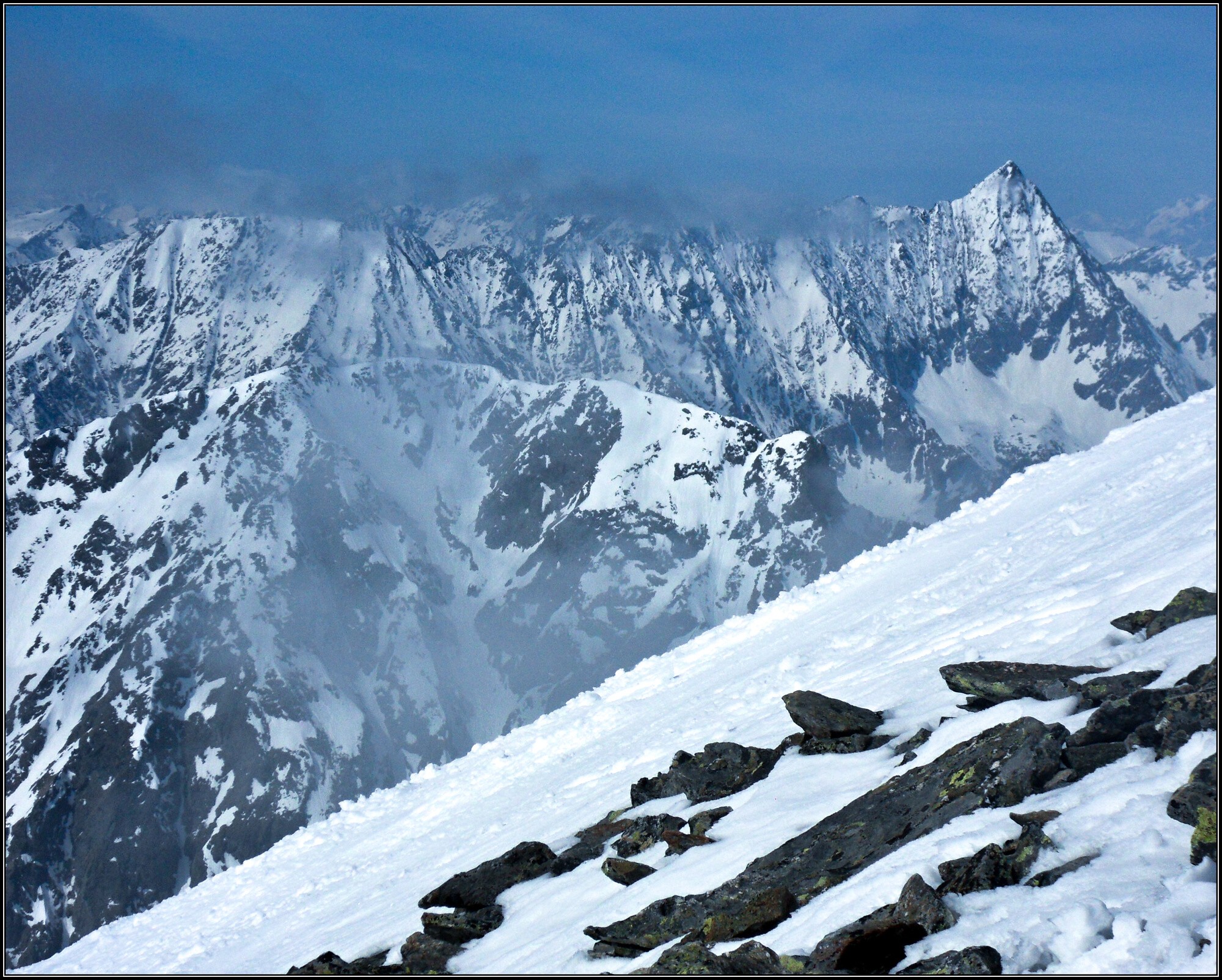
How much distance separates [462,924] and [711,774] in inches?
169

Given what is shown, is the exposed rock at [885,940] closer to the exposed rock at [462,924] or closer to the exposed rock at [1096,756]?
the exposed rock at [1096,756]

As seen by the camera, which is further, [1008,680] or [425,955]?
[1008,680]

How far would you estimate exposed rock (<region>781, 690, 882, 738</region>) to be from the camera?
46.8 ft

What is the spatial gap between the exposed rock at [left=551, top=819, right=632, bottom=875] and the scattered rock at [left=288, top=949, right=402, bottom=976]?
9.13 ft

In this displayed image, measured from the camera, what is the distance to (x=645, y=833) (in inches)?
556

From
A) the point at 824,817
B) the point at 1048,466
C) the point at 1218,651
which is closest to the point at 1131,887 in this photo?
the point at 1218,651

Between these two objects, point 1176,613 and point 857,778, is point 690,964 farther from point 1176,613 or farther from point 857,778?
point 1176,613

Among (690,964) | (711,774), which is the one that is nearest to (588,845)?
(711,774)

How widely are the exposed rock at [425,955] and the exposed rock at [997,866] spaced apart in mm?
6294

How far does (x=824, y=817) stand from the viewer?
11.6 metres

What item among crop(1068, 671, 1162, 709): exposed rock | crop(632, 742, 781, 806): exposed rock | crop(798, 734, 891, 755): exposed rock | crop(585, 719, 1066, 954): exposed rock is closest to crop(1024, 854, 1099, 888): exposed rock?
crop(585, 719, 1066, 954): exposed rock

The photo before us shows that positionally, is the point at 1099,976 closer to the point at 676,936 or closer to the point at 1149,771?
the point at 1149,771

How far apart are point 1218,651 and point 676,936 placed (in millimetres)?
5670

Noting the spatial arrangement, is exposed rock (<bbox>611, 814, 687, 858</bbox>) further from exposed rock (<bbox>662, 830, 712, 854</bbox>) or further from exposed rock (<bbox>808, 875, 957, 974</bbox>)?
exposed rock (<bbox>808, 875, 957, 974</bbox>)
